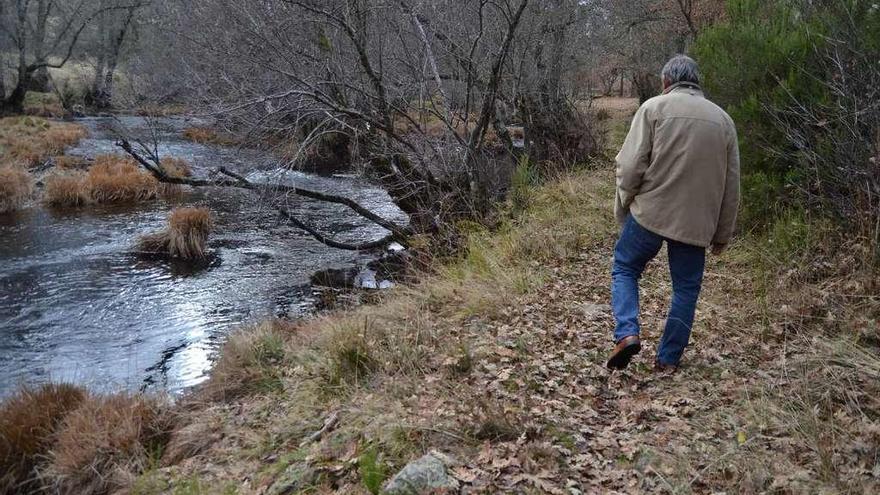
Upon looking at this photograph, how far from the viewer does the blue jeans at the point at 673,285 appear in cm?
422

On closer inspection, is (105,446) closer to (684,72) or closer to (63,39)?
(684,72)

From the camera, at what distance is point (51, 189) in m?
13.9

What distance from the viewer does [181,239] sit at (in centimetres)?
1086

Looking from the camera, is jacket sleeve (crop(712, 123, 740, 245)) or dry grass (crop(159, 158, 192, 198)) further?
dry grass (crop(159, 158, 192, 198))

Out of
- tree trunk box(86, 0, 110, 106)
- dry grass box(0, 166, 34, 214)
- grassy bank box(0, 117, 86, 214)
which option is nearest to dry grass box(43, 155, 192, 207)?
dry grass box(0, 166, 34, 214)

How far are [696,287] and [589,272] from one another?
2700mm

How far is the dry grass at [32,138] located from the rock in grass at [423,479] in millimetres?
15610

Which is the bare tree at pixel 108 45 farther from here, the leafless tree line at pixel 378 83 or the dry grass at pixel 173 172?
the leafless tree line at pixel 378 83

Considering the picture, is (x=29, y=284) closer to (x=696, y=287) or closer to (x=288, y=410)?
(x=288, y=410)

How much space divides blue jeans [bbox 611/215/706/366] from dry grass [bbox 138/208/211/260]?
327 inches

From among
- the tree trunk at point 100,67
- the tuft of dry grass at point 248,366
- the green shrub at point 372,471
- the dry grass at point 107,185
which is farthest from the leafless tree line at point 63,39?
the green shrub at point 372,471

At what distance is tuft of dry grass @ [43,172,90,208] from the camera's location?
13922mm

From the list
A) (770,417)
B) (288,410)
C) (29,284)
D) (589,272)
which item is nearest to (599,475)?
(770,417)

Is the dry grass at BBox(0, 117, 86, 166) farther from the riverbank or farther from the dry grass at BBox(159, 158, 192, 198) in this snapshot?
the riverbank
